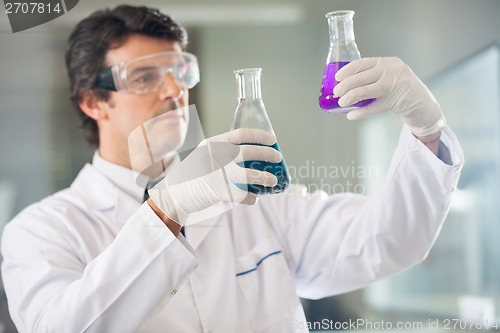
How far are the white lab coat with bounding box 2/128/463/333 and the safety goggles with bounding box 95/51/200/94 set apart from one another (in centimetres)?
28

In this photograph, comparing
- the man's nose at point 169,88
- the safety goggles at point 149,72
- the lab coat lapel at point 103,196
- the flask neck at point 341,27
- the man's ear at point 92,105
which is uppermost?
the flask neck at point 341,27

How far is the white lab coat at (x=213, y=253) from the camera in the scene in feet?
3.62

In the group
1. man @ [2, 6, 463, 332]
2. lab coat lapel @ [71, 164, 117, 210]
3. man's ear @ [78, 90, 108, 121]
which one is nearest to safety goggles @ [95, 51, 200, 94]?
man @ [2, 6, 463, 332]

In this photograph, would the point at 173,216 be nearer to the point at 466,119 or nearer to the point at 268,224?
the point at 268,224

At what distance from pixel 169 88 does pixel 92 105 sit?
31 cm

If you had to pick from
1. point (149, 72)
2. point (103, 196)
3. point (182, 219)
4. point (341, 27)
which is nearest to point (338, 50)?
point (341, 27)

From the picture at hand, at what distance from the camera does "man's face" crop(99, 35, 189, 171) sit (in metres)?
1.53

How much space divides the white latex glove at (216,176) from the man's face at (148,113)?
392 mm

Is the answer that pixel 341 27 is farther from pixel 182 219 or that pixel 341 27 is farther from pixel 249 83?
pixel 182 219

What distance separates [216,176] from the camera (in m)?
1.11

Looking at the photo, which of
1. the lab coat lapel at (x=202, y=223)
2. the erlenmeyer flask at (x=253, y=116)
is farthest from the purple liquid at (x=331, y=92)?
the lab coat lapel at (x=202, y=223)

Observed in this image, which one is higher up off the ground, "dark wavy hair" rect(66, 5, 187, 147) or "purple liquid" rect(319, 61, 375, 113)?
"dark wavy hair" rect(66, 5, 187, 147)

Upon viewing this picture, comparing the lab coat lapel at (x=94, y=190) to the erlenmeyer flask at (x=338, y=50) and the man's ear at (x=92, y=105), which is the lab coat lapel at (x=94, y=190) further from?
the erlenmeyer flask at (x=338, y=50)

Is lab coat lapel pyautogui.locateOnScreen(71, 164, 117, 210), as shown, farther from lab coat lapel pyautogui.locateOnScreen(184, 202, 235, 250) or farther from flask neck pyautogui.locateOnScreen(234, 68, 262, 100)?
flask neck pyautogui.locateOnScreen(234, 68, 262, 100)
